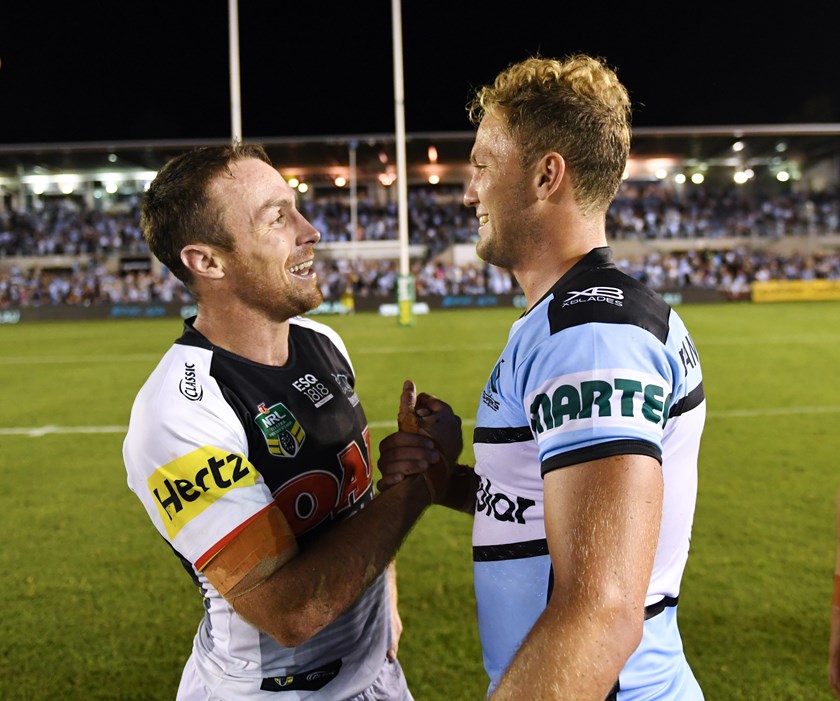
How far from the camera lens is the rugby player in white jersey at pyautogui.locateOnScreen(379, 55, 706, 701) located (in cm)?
118

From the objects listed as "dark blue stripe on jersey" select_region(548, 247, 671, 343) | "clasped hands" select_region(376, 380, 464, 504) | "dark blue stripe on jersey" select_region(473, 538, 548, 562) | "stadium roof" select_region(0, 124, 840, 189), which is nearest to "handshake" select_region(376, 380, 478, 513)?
"clasped hands" select_region(376, 380, 464, 504)

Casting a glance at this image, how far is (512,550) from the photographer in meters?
1.60

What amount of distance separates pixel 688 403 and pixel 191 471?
116 cm

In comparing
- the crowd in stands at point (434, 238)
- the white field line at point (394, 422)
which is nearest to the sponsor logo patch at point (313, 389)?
the white field line at point (394, 422)

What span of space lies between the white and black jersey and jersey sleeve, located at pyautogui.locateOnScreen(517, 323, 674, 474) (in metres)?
0.83

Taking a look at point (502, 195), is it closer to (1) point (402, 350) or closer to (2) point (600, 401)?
(2) point (600, 401)

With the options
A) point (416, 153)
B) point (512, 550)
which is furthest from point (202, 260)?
point (416, 153)

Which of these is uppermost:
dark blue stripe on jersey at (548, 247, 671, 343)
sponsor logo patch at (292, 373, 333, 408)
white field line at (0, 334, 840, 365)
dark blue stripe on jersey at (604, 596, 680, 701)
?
dark blue stripe on jersey at (548, 247, 671, 343)

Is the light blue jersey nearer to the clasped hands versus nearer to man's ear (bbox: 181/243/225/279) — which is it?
the clasped hands

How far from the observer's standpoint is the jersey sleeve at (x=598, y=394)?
123 cm

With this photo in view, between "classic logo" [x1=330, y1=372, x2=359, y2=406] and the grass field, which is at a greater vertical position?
"classic logo" [x1=330, y1=372, x2=359, y2=406]

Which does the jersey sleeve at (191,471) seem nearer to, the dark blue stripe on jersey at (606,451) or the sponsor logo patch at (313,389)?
the sponsor logo patch at (313,389)

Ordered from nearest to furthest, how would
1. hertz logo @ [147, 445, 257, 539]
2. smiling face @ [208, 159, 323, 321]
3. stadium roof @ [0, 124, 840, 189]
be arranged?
hertz logo @ [147, 445, 257, 539] < smiling face @ [208, 159, 323, 321] < stadium roof @ [0, 124, 840, 189]

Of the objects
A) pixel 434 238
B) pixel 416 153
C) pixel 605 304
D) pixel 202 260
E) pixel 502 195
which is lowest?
pixel 605 304
